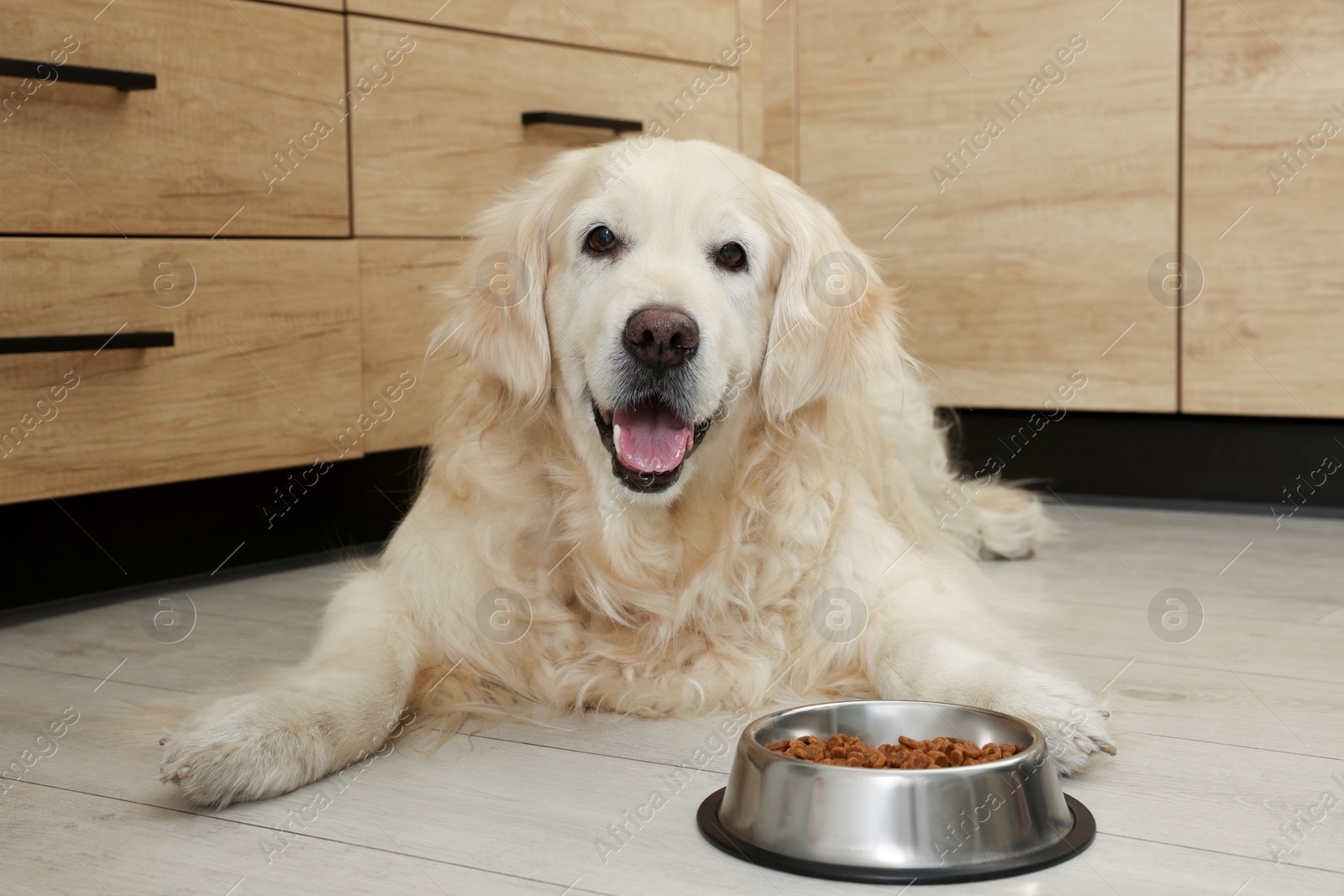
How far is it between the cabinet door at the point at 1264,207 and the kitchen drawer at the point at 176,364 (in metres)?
2.00

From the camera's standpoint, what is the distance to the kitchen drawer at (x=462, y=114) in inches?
110

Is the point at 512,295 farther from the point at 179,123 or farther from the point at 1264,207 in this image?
the point at 1264,207

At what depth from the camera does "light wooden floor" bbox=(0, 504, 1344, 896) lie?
1235 millimetres

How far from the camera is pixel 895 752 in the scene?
1335 mm

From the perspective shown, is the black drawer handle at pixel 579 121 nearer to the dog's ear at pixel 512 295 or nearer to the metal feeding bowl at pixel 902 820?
the dog's ear at pixel 512 295

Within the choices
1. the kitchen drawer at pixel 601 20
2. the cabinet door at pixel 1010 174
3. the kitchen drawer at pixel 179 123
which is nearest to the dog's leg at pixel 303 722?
the kitchen drawer at pixel 179 123

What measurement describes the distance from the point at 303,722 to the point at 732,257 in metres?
0.83

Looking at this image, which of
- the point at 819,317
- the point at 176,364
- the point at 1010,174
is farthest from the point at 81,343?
the point at 1010,174

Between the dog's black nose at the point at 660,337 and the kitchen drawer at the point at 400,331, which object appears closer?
the dog's black nose at the point at 660,337

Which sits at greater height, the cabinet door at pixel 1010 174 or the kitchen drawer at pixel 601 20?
the kitchen drawer at pixel 601 20

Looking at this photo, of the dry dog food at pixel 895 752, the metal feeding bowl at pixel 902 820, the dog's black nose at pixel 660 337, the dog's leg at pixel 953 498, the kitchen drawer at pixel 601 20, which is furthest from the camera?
the kitchen drawer at pixel 601 20

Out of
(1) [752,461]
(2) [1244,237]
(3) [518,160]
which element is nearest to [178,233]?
(3) [518,160]

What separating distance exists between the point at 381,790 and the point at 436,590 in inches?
15.8

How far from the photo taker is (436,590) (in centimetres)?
184
